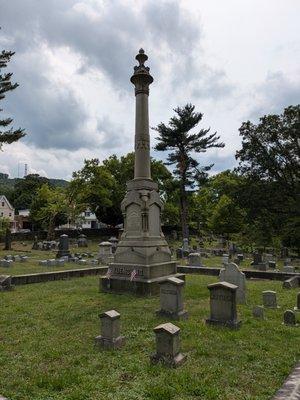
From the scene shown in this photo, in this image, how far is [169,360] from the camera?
520 centimetres

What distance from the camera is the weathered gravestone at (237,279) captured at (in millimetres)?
9820

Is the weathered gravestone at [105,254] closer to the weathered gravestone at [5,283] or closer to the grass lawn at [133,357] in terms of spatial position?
the weathered gravestone at [5,283]

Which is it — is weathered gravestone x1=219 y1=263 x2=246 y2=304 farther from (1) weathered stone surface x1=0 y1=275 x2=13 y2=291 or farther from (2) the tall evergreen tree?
(2) the tall evergreen tree

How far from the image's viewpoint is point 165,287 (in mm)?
8133

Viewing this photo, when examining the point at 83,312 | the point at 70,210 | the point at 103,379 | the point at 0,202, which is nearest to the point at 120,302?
the point at 83,312

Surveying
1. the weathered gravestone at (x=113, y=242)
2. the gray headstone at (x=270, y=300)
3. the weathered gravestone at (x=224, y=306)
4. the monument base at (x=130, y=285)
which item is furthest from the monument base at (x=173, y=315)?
the weathered gravestone at (x=113, y=242)

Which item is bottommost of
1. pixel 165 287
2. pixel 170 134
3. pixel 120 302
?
pixel 120 302

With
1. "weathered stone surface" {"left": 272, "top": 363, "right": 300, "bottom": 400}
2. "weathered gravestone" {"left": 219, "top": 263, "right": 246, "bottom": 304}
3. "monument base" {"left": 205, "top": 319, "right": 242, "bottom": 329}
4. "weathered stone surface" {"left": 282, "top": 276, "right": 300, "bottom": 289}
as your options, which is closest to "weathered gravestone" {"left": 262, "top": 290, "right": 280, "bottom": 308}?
"weathered gravestone" {"left": 219, "top": 263, "right": 246, "bottom": 304}

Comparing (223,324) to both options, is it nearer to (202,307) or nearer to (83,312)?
(202,307)

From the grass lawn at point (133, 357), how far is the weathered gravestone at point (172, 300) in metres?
0.27

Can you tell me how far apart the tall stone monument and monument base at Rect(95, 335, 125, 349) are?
4.58 m

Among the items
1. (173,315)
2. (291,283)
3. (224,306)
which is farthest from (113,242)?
(224,306)

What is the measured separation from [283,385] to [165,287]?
395 cm

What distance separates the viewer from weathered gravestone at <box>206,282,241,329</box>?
725cm
